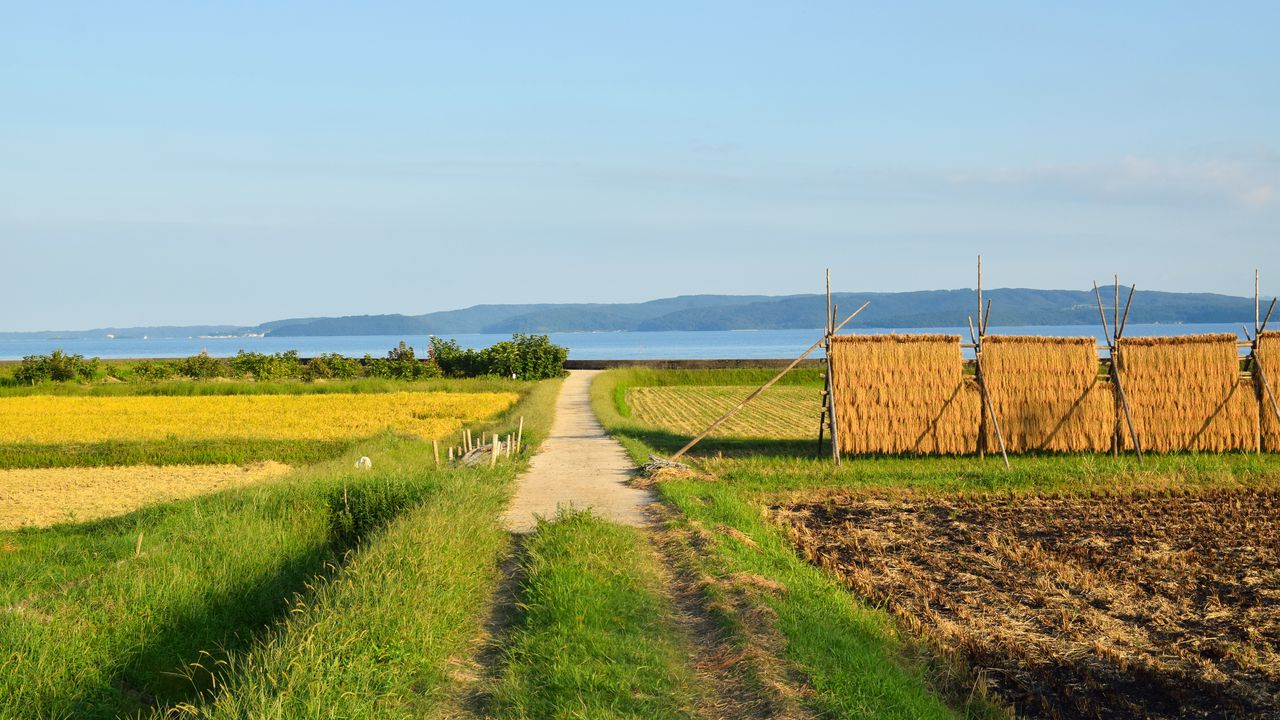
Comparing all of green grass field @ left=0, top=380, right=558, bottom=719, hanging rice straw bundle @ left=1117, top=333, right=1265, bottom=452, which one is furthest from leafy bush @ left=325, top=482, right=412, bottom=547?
hanging rice straw bundle @ left=1117, top=333, right=1265, bottom=452

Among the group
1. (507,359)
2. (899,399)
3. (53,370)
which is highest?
(899,399)

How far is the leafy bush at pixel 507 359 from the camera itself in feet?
169

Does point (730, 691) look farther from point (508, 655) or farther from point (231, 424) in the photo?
point (231, 424)

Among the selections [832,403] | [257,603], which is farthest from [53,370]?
[257,603]

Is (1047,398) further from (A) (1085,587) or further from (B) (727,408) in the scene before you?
(B) (727,408)

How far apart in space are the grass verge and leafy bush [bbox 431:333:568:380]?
4033cm

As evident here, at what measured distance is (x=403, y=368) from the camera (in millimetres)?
52156

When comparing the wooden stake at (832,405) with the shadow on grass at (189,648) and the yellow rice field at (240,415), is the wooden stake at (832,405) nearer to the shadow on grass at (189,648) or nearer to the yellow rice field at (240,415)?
the shadow on grass at (189,648)

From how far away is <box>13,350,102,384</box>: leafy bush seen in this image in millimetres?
47938

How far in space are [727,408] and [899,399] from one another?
17009 mm

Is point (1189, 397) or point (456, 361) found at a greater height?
point (1189, 397)

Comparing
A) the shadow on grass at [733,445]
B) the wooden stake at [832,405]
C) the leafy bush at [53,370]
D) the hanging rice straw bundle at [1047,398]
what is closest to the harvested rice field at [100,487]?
the shadow on grass at [733,445]

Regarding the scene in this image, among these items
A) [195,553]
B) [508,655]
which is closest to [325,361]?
[195,553]

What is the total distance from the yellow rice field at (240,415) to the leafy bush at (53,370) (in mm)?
10283
